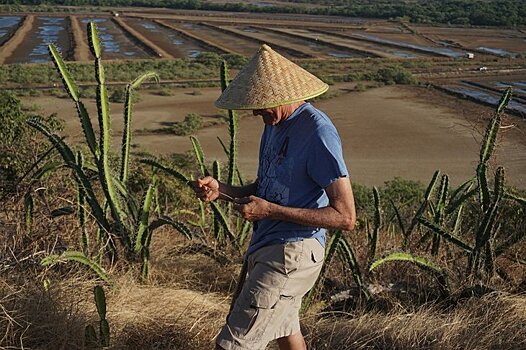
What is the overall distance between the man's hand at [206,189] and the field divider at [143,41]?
28332 mm

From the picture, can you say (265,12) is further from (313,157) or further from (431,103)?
(313,157)

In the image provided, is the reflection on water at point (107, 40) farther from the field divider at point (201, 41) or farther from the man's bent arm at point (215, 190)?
the man's bent arm at point (215, 190)

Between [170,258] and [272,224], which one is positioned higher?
[272,224]

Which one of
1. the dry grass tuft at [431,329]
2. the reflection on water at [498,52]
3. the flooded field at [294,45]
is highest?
the dry grass tuft at [431,329]

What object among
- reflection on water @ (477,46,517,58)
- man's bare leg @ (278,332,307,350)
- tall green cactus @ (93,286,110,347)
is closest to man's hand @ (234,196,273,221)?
man's bare leg @ (278,332,307,350)

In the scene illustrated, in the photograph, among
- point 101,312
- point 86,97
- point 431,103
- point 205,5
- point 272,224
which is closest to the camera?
point 272,224

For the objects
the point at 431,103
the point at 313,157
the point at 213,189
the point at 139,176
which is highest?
the point at 313,157

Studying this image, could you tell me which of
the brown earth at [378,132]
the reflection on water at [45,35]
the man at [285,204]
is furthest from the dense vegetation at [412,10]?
the man at [285,204]

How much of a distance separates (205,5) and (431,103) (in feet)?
157

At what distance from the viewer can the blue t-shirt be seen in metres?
2.22

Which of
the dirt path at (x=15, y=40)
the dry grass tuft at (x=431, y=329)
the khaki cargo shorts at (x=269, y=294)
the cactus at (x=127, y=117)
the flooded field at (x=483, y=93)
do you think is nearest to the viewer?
the khaki cargo shorts at (x=269, y=294)

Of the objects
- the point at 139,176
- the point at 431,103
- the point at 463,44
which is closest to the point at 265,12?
the point at 463,44

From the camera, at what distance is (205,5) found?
6562 cm

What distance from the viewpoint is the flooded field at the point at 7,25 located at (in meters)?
35.0
